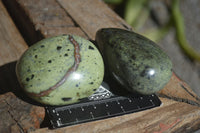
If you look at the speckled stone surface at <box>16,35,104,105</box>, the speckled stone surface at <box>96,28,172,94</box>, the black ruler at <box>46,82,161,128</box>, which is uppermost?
the speckled stone surface at <box>96,28,172,94</box>

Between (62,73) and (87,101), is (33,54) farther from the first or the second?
→ (87,101)

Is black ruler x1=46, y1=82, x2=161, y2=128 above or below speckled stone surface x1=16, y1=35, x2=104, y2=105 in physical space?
below

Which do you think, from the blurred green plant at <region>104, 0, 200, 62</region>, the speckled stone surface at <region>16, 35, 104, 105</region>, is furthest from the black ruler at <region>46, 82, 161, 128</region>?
the blurred green plant at <region>104, 0, 200, 62</region>

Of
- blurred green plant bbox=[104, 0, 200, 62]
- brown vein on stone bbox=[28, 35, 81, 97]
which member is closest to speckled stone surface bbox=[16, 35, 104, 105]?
brown vein on stone bbox=[28, 35, 81, 97]

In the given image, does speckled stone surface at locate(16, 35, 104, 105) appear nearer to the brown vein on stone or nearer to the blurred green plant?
the brown vein on stone

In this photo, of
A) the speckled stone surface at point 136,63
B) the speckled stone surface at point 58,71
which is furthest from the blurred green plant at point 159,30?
the speckled stone surface at point 58,71

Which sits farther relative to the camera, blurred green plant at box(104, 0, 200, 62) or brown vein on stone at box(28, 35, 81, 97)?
blurred green plant at box(104, 0, 200, 62)

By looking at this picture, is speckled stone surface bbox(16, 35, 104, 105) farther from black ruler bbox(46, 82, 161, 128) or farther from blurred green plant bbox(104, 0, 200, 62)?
blurred green plant bbox(104, 0, 200, 62)
